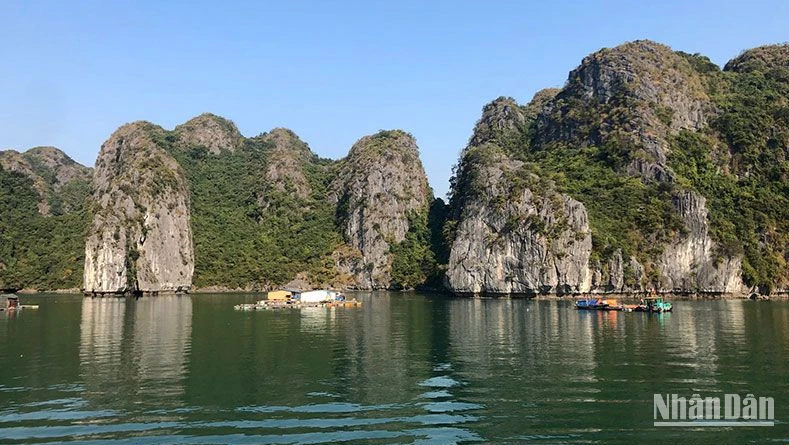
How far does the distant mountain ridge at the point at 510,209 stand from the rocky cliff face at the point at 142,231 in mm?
421

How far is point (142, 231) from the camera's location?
455ft

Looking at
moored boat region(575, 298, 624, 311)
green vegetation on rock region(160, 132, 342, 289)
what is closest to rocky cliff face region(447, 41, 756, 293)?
moored boat region(575, 298, 624, 311)

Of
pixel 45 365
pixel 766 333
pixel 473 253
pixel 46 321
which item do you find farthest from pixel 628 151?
pixel 45 365

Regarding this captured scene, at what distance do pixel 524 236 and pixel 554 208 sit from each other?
8046mm

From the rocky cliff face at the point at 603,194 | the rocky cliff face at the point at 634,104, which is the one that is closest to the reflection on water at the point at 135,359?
the rocky cliff face at the point at 603,194

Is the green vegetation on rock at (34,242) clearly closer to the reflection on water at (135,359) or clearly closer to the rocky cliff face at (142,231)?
the rocky cliff face at (142,231)

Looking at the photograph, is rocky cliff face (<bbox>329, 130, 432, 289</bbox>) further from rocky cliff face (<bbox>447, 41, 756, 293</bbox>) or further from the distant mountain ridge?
rocky cliff face (<bbox>447, 41, 756, 293</bbox>)

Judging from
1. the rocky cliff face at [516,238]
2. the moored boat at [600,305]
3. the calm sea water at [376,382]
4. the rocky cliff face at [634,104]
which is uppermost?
the rocky cliff face at [634,104]

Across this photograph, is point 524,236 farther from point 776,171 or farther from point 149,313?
point 149,313

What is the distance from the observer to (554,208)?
118938 millimetres

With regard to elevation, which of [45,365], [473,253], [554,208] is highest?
[554,208]

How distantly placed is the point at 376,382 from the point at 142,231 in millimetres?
124444

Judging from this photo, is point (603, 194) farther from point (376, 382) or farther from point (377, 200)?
point (376, 382)

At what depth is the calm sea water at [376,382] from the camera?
19.9 m
